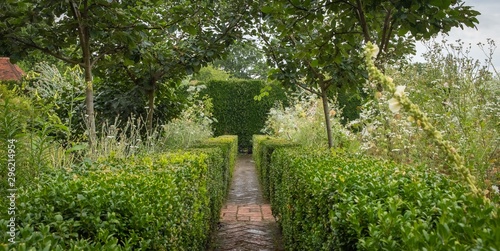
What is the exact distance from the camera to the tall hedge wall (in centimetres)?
1842

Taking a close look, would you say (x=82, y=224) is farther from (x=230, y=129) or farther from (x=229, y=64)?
(x=229, y=64)

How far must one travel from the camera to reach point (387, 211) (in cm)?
191

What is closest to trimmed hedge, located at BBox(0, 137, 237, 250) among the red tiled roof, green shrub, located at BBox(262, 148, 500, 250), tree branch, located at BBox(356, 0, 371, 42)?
green shrub, located at BBox(262, 148, 500, 250)

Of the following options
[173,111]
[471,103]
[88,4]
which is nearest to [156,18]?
[88,4]

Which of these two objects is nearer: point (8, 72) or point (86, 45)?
point (86, 45)

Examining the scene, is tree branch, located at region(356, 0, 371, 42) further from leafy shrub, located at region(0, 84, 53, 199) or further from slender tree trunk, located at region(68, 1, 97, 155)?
leafy shrub, located at region(0, 84, 53, 199)

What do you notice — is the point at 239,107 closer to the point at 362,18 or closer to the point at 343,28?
the point at 343,28

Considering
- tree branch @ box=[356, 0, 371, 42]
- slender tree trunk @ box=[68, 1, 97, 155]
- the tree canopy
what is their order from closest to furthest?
1. the tree canopy
2. tree branch @ box=[356, 0, 371, 42]
3. slender tree trunk @ box=[68, 1, 97, 155]

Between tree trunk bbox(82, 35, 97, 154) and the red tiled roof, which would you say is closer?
tree trunk bbox(82, 35, 97, 154)

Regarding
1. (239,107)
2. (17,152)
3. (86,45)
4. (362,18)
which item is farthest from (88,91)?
(239,107)

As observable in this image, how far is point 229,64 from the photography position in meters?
34.7

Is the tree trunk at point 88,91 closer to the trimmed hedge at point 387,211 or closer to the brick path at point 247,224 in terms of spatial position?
the brick path at point 247,224

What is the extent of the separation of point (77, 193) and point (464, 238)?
1.61 meters

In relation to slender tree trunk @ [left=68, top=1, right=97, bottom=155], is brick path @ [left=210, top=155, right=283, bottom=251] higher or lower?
lower
